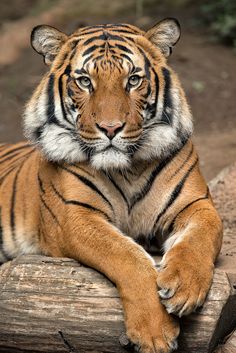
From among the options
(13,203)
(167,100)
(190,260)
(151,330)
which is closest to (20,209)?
(13,203)

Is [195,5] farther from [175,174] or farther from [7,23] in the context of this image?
[175,174]

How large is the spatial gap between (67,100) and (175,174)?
654 millimetres

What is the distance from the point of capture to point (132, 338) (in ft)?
11.3

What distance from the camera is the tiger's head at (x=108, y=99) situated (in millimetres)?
3850

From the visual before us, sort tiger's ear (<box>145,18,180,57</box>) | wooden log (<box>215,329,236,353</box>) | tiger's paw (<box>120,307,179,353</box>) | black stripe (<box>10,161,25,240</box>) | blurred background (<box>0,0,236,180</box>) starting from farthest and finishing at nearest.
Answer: blurred background (<box>0,0,236,180</box>)
black stripe (<box>10,161,25,240</box>)
tiger's ear (<box>145,18,180,57</box>)
wooden log (<box>215,329,236,353</box>)
tiger's paw (<box>120,307,179,353</box>)

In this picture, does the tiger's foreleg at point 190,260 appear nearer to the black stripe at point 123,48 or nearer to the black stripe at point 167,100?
the black stripe at point 167,100

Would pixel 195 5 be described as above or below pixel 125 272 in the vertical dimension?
below

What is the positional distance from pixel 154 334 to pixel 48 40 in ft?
5.43

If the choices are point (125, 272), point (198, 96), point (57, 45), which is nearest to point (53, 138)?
point (57, 45)

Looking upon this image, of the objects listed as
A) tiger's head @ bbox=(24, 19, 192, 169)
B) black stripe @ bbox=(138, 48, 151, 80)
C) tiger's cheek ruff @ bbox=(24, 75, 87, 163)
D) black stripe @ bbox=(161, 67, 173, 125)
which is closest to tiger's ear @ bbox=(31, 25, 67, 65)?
tiger's head @ bbox=(24, 19, 192, 169)

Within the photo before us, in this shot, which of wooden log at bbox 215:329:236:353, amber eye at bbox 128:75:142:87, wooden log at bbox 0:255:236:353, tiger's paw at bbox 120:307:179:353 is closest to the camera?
tiger's paw at bbox 120:307:179:353

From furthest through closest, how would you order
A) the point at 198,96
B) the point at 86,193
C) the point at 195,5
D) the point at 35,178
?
1. the point at 195,5
2. the point at 198,96
3. the point at 35,178
4. the point at 86,193

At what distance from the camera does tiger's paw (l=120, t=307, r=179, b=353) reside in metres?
3.39

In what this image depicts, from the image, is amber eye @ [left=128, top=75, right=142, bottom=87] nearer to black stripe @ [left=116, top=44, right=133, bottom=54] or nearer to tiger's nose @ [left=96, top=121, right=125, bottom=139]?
black stripe @ [left=116, top=44, right=133, bottom=54]
